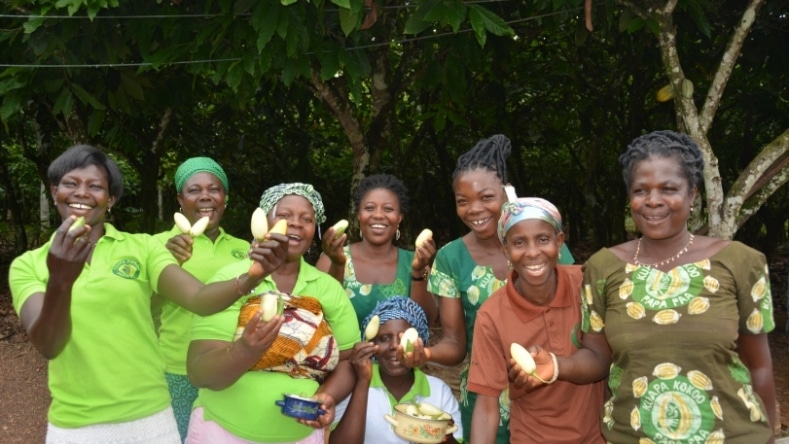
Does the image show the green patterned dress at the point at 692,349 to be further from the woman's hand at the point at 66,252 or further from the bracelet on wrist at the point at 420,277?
the woman's hand at the point at 66,252

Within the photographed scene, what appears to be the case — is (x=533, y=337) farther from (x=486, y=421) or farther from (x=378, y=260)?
(x=378, y=260)

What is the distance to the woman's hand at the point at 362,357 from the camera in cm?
246

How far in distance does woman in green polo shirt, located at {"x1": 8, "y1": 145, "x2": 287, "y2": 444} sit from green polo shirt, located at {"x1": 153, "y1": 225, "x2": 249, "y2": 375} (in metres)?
0.40

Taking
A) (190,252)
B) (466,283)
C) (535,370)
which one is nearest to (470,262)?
(466,283)

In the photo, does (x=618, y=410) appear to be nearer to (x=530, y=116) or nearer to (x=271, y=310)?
(x=271, y=310)

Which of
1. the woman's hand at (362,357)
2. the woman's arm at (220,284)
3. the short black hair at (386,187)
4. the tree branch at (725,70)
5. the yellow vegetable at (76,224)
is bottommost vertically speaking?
the woman's hand at (362,357)

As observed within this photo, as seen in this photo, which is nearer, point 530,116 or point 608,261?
point 608,261

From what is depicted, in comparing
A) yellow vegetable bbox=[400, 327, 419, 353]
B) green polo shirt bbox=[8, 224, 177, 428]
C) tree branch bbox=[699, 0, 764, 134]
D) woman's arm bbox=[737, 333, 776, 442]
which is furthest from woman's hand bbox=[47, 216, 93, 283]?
tree branch bbox=[699, 0, 764, 134]

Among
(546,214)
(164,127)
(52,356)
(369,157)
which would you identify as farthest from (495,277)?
(164,127)

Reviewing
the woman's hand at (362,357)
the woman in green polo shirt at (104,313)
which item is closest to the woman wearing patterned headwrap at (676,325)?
the woman's hand at (362,357)

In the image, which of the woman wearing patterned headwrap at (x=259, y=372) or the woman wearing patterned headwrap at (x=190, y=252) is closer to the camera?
the woman wearing patterned headwrap at (x=259, y=372)

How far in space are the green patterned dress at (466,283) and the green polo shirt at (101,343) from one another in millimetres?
1043

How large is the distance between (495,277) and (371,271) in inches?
24.3

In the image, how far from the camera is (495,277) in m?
2.69
